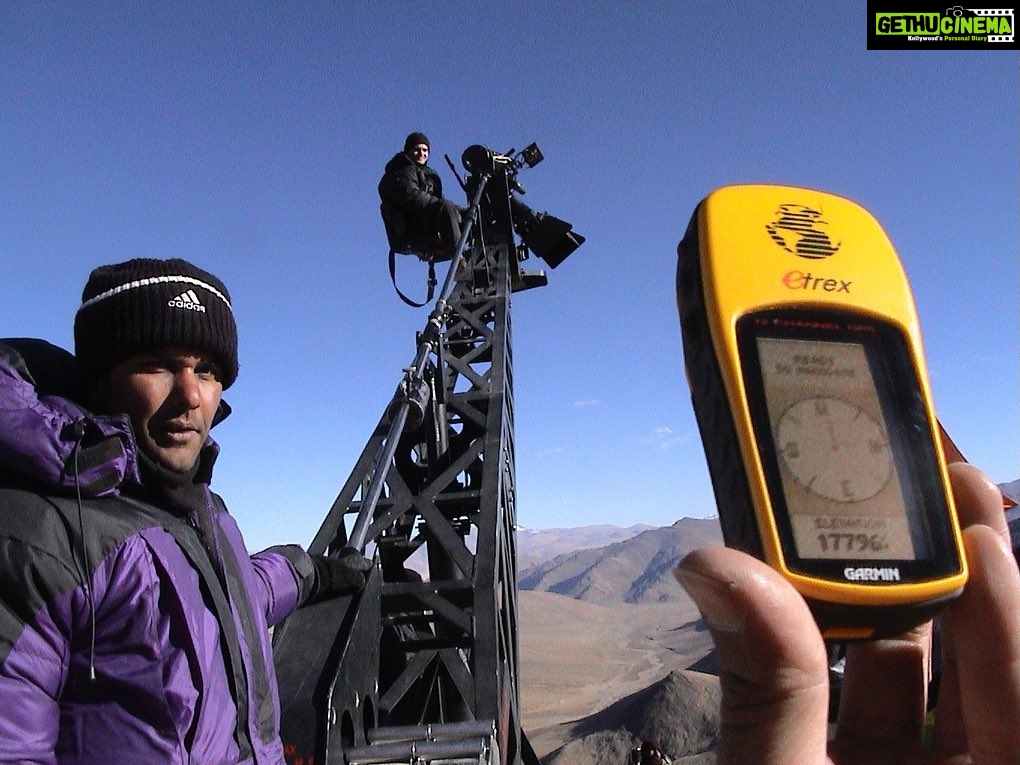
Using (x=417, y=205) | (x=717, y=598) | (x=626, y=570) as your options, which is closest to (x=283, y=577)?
(x=717, y=598)

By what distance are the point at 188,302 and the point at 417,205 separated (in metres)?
4.03

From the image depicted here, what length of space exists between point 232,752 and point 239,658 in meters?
0.18

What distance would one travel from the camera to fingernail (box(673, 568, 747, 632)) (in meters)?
0.98

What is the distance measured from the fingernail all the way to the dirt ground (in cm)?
1591

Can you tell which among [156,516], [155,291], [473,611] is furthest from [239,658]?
[473,611]

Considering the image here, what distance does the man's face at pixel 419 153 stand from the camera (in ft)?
18.1

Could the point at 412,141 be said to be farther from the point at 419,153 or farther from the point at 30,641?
the point at 30,641

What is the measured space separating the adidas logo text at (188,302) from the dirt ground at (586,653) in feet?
51.3

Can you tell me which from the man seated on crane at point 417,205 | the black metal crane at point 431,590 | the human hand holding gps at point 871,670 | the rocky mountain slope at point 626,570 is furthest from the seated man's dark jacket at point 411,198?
the rocky mountain slope at point 626,570

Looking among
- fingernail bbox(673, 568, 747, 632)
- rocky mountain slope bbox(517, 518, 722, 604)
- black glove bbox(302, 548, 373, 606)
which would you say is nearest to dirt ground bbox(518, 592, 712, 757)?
rocky mountain slope bbox(517, 518, 722, 604)

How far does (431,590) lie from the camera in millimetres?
3422

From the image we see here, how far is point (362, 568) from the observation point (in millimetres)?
2789

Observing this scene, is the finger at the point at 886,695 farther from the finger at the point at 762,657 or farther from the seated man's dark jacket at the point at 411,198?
the seated man's dark jacket at the point at 411,198

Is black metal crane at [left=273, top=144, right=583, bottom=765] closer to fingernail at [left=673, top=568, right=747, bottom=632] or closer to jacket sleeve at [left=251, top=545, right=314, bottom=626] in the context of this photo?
jacket sleeve at [left=251, top=545, right=314, bottom=626]
